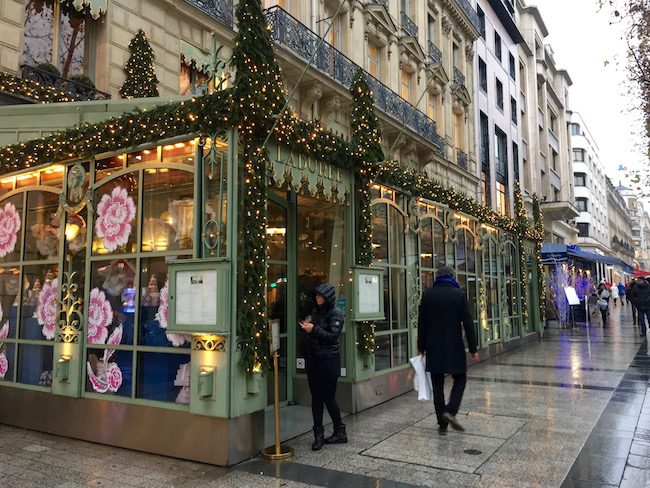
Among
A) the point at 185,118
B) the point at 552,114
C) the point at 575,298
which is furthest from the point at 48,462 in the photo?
the point at 552,114

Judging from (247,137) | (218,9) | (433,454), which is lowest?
(433,454)

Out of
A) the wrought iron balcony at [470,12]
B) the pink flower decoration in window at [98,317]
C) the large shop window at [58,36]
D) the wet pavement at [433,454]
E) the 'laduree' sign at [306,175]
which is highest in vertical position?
the wrought iron balcony at [470,12]

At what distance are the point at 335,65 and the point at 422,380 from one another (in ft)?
38.6

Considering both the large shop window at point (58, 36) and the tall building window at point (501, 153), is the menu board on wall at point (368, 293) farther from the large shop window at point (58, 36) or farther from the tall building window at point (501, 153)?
the tall building window at point (501, 153)

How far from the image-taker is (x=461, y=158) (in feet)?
83.2

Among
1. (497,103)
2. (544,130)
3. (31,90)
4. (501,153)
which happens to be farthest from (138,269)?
(544,130)

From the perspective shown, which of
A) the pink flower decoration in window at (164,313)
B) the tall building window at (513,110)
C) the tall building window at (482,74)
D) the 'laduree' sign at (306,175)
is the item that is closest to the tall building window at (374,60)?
the tall building window at (482,74)

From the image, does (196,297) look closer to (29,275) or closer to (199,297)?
(199,297)

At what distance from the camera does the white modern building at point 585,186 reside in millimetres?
60156

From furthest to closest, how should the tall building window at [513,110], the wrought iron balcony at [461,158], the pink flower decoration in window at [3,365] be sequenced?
the tall building window at [513,110], the wrought iron balcony at [461,158], the pink flower decoration in window at [3,365]

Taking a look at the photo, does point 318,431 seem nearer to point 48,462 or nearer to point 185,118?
point 48,462

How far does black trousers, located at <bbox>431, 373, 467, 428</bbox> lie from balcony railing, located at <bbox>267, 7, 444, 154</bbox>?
6949 millimetres

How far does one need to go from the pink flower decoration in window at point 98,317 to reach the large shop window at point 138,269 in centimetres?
1

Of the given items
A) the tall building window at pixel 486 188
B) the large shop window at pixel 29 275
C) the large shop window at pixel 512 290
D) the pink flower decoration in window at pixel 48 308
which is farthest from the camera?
the tall building window at pixel 486 188
